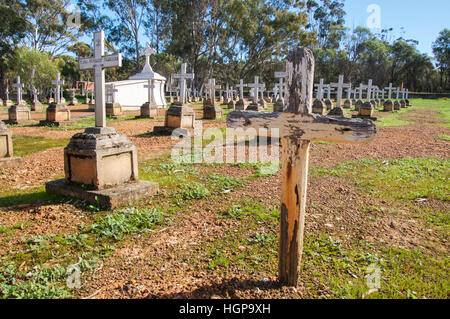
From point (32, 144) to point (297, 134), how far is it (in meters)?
8.70

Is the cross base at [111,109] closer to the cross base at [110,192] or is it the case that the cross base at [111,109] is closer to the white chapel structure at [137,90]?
the white chapel structure at [137,90]

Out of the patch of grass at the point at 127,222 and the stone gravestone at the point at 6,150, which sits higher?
the stone gravestone at the point at 6,150

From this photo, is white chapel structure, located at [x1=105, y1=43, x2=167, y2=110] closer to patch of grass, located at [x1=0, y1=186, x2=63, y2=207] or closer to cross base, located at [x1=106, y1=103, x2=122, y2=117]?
cross base, located at [x1=106, y1=103, x2=122, y2=117]

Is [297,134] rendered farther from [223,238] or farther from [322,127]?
[223,238]

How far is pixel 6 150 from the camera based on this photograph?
604 centimetres

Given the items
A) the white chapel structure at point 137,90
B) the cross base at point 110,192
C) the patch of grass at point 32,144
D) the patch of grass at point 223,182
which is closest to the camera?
the cross base at point 110,192

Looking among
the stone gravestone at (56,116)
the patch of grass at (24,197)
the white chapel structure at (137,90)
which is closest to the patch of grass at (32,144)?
the stone gravestone at (56,116)

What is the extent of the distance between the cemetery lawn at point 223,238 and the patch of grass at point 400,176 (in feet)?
0.11

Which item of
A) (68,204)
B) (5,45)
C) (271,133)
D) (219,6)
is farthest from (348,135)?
(5,45)

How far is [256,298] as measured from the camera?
90.3 inches

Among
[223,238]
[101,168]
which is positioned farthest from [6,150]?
[223,238]

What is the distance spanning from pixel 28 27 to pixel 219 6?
20.3 meters

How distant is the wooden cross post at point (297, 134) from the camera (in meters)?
2.16
